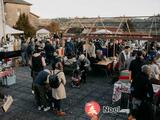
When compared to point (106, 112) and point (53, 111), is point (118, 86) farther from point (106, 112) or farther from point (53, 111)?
point (53, 111)

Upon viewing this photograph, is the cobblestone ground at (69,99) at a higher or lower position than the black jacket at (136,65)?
lower

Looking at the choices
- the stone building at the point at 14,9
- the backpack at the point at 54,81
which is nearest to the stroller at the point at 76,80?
the backpack at the point at 54,81

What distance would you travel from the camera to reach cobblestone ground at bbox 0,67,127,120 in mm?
7735

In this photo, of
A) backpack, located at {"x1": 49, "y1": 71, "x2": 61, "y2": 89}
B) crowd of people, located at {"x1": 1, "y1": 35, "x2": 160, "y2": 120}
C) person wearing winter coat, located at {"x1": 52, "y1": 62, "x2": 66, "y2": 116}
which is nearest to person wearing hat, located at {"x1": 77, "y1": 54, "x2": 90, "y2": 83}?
crowd of people, located at {"x1": 1, "y1": 35, "x2": 160, "y2": 120}

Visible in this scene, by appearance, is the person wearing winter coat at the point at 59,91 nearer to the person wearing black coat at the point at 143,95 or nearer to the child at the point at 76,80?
the person wearing black coat at the point at 143,95

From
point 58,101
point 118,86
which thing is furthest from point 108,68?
point 58,101

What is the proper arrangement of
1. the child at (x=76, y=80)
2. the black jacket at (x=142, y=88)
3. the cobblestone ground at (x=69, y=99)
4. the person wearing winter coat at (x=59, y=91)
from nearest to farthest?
the black jacket at (x=142, y=88) → the person wearing winter coat at (x=59, y=91) → the cobblestone ground at (x=69, y=99) → the child at (x=76, y=80)

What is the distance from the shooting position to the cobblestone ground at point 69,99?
7.74m

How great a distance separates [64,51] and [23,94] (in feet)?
21.4

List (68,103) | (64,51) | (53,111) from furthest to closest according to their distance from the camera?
(64,51)
(68,103)
(53,111)

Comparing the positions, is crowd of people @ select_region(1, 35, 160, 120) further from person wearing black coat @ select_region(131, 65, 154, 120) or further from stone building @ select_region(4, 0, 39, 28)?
stone building @ select_region(4, 0, 39, 28)

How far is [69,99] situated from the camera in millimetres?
9281

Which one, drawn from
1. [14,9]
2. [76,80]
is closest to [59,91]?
[76,80]

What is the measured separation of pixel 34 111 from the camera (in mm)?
8180
